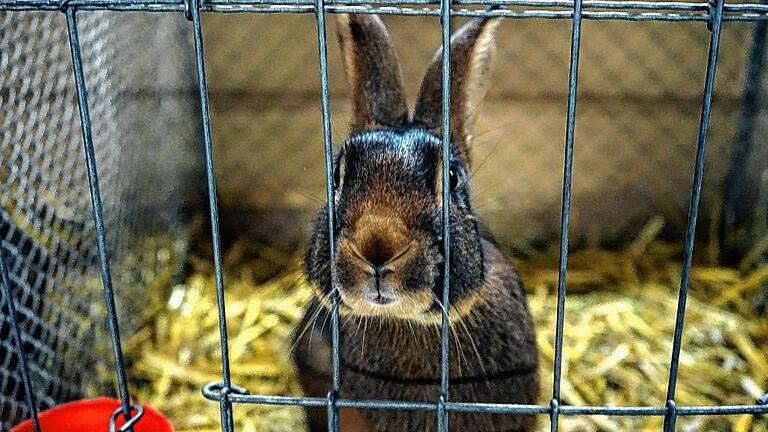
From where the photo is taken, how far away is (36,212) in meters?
1.99

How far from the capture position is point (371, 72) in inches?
69.2

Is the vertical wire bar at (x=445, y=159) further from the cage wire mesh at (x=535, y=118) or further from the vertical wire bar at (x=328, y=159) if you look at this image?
the cage wire mesh at (x=535, y=118)

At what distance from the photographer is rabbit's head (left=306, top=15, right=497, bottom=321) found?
121cm

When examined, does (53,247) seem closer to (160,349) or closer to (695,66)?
(160,349)

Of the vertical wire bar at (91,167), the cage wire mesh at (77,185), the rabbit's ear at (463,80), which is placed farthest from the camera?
the cage wire mesh at (77,185)

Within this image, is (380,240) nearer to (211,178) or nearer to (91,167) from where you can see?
(211,178)

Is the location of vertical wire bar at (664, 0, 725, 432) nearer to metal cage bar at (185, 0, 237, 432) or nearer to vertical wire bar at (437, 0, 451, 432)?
vertical wire bar at (437, 0, 451, 432)

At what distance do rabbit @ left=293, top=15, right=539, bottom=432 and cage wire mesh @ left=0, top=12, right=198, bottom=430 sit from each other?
70 cm

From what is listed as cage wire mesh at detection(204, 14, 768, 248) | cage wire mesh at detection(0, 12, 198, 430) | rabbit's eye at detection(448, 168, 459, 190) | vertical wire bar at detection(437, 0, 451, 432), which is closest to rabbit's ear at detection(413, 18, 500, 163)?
rabbit's eye at detection(448, 168, 459, 190)

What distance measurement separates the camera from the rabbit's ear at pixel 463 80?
1.63 metres

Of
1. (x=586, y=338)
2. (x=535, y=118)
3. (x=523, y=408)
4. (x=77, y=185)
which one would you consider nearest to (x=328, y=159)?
(x=523, y=408)

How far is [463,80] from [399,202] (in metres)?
0.54

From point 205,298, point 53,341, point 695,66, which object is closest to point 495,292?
point 53,341

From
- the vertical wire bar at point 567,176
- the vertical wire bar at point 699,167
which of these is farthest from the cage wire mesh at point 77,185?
the vertical wire bar at point 699,167
